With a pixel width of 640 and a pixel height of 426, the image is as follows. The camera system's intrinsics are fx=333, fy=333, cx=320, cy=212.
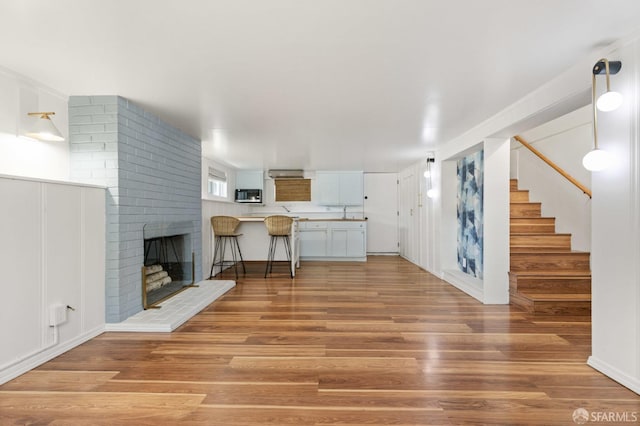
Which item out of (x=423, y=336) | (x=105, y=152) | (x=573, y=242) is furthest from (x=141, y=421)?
(x=573, y=242)

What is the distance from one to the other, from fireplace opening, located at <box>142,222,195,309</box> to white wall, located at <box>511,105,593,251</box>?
16.3ft

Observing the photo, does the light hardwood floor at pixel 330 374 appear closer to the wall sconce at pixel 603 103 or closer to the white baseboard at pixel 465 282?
the white baseboard at pixel 465 282

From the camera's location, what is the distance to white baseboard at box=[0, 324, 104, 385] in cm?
205

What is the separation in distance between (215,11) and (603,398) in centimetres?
295

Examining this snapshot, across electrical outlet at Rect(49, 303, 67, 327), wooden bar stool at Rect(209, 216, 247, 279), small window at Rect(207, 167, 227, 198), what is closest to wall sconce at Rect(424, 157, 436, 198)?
wooden bar stool at Rect(209, 216, 247, 279)

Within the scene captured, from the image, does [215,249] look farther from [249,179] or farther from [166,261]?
[249,179]

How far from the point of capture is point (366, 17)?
1772mm

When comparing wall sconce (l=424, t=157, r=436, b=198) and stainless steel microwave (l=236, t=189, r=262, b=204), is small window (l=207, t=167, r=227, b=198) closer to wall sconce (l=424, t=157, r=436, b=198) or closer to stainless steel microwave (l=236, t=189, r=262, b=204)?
stainless steel microwave (l=236, t=189, r=262, b=204)

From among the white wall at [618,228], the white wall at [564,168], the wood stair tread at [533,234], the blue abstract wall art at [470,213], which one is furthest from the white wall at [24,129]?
the white wall at [564,168]

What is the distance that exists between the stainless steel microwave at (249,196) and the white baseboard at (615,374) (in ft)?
21.0

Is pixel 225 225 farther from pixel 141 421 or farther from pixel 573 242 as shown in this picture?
pixel 573 242

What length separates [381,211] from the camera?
8258 millimetres

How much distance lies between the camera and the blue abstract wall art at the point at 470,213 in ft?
14.1

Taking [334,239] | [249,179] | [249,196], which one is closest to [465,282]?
[334,239]
